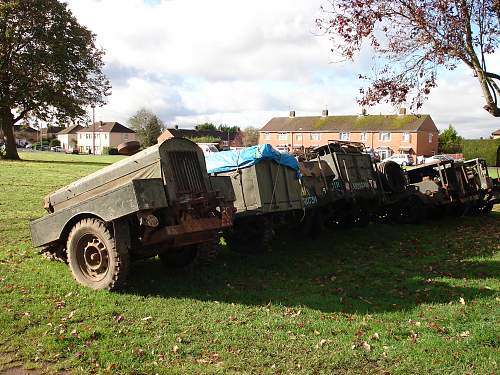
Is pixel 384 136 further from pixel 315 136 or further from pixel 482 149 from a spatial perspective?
pixel 482 149

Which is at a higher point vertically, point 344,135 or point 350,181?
point 344,135

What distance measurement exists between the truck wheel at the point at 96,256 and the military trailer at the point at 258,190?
274cm

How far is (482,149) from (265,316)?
54.9m

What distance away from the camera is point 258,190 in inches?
371

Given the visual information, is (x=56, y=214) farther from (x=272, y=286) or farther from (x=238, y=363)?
(x=238, y=363)

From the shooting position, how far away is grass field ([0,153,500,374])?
16.5 feet

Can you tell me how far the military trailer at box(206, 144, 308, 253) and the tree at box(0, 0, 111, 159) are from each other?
1201 inches

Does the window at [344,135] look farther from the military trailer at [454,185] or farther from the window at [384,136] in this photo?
the military trailer at [454,185]

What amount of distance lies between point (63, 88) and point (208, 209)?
34370mm

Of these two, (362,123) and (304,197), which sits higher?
(362,123)

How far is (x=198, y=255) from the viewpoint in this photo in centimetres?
816

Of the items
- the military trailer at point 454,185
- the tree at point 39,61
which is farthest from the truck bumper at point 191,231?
the tree at point 39,61

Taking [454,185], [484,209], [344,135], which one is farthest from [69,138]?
→ [454,185]

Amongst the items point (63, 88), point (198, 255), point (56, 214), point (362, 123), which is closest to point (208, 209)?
point (198, 255)
